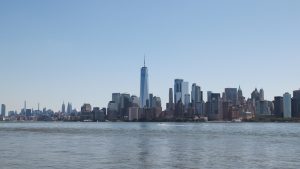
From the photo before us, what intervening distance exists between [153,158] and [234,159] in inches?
413

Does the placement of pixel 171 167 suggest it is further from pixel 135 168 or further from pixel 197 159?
pixel 197 159

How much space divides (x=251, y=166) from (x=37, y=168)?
77.1 feet

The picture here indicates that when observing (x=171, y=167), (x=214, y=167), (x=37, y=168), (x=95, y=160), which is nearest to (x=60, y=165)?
(x=37, y=168)

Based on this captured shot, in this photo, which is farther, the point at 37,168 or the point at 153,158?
the point at 153,158

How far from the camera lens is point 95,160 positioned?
57.0 m

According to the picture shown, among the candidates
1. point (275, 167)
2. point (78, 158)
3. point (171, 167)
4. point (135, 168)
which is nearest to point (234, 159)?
point (275, 167)

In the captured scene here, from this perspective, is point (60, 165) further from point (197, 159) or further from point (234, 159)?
point (234, 159)

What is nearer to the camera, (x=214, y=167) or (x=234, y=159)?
(x=214, y=167)

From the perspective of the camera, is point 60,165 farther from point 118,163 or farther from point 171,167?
point 171,167

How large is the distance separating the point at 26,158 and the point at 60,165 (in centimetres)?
1008

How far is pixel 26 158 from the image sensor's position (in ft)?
193

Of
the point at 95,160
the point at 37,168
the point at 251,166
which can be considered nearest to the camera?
the point at 37,168

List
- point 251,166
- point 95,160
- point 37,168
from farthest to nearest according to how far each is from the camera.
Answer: point 95,160
point 251,166
point 37,168

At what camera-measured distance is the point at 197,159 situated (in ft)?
194
